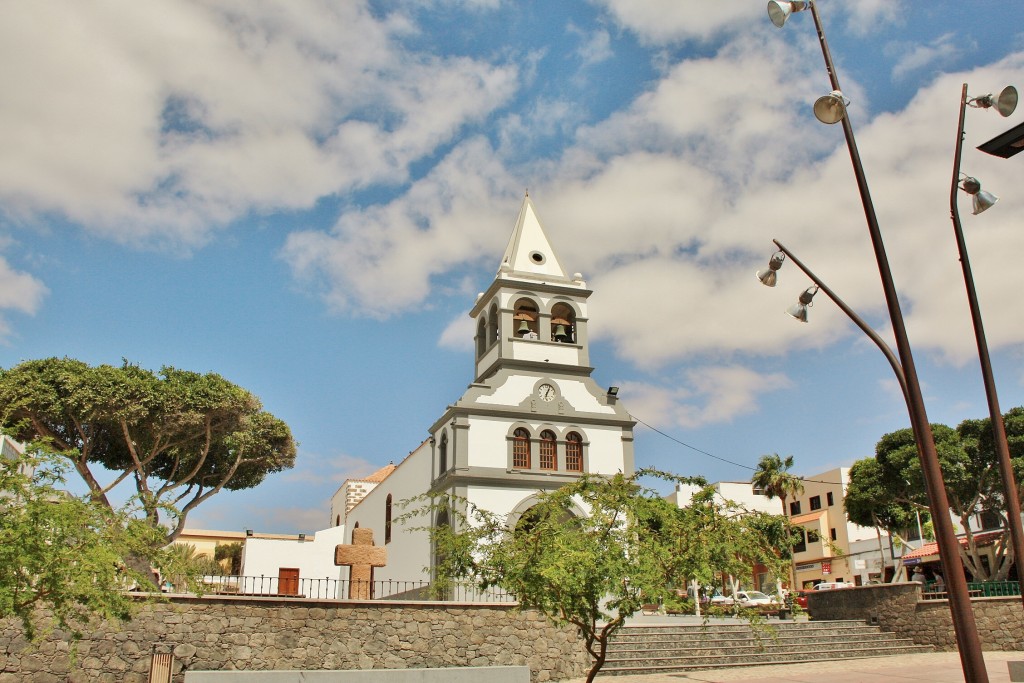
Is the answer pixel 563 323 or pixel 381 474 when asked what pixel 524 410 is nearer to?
pixel 563 323

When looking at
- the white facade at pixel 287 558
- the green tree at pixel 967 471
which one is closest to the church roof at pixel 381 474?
the white facade at pixel 287 558

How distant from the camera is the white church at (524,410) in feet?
85.1

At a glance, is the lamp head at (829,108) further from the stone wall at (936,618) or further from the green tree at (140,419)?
the green tree at (140,419)

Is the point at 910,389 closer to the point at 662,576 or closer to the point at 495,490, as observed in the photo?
the point at 662,576

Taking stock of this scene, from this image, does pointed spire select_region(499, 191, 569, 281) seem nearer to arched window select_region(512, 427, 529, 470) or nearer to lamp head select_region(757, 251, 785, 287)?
arched window select_region(512, 427, 529, 470)

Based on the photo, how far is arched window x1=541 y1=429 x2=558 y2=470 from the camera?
26.7 metres

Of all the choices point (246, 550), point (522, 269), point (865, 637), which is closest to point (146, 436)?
point (246, 550)

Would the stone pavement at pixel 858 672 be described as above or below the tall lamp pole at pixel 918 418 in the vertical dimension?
below

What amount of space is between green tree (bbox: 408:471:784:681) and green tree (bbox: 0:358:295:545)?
18.0 metres

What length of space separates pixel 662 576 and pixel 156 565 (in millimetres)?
6415

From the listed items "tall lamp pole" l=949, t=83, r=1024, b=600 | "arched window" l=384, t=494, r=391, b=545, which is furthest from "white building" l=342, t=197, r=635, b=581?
"tall lamp pole" l=949, t=83, r=1024, b=600

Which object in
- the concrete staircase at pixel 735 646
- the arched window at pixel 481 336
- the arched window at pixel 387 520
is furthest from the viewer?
the arched window at pixel 387 520

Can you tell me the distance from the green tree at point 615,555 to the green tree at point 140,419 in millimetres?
18021

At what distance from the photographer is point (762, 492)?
4759 cm
